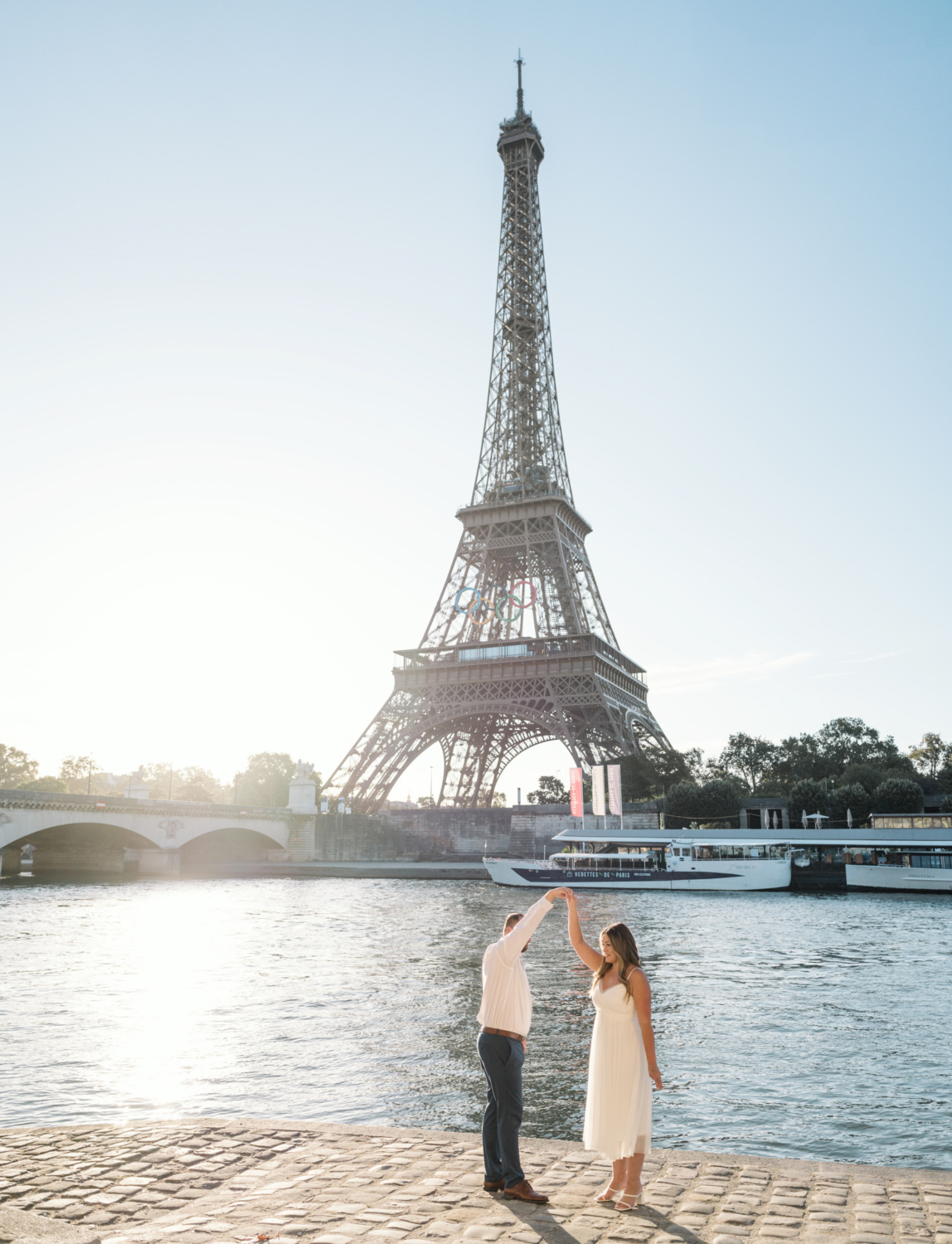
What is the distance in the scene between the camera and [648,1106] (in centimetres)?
763

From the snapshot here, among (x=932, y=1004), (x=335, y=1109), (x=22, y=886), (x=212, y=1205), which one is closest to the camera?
(x=212, y=1205)

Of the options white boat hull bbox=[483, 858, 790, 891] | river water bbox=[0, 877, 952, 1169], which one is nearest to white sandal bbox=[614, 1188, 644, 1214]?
river water bbox=[0, 877, 952, 1169]

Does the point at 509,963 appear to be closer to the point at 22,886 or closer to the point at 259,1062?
the point at 259,1062

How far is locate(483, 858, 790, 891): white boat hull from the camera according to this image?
59.6m

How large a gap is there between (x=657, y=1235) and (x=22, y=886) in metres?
62.4

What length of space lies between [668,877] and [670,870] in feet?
1.65

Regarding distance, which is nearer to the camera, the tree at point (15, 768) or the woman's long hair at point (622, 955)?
the woman's long hair at point (622, 955)

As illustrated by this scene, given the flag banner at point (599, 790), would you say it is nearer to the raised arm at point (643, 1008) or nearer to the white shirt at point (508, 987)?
the white shirt at point (508, 987)

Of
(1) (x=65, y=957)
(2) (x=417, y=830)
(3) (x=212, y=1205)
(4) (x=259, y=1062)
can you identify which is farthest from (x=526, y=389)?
(3) (x=212, y=1205)

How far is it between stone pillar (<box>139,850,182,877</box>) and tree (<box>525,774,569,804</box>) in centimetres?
4681

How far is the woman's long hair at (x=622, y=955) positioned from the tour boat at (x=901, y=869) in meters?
56.5

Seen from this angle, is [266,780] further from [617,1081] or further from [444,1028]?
[617,1081]

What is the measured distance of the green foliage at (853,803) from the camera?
250ft

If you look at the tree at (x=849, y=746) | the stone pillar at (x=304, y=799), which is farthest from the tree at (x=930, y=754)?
the stone pillar at (x=304, y=799)
